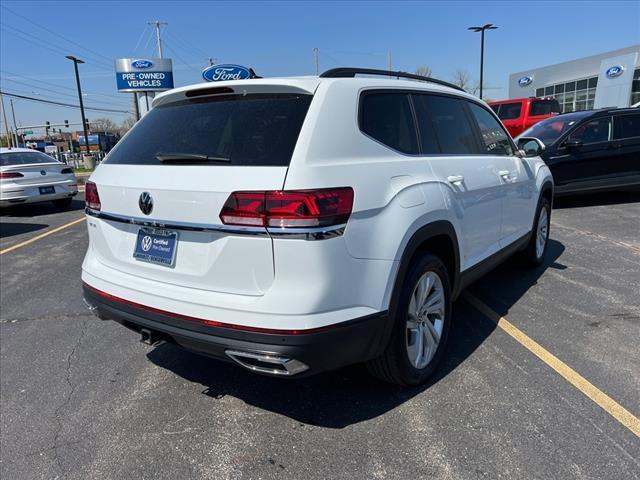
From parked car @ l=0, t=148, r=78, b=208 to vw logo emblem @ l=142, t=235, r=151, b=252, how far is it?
29.6 ft

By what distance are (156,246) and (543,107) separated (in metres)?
18.0

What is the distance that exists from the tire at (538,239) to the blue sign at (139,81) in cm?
3569

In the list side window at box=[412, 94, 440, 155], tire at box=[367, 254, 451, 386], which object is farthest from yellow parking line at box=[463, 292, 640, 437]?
side window at box=[412, 94, 440, 155]

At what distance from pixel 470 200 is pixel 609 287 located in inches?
93.7

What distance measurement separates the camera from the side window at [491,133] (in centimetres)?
411

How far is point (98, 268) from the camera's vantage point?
9.96 ft

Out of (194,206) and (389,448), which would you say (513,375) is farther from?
(194,206)

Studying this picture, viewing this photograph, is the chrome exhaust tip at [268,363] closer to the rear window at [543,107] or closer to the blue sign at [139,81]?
the rear window at [543,107]

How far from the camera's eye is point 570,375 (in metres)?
3.18

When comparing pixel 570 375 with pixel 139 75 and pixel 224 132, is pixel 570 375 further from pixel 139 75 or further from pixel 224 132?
pixel 139 75

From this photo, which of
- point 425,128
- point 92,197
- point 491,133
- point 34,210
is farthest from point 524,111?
point 92,197

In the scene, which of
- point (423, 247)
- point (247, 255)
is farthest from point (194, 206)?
point (423, 247)

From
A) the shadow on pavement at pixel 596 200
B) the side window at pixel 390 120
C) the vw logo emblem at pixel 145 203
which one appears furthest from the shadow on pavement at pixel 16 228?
the shadow on pavement at pixel 596 200

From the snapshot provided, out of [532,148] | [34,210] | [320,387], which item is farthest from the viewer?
[34,210]
